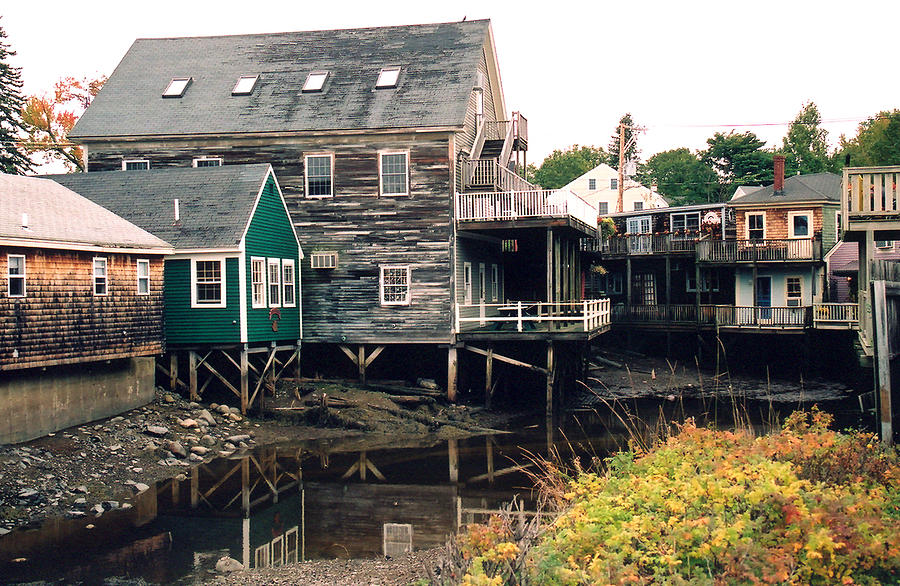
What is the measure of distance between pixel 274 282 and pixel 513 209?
306 inches

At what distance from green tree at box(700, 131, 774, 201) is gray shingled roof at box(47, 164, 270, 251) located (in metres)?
55.7

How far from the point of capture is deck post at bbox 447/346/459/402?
94.8 feet

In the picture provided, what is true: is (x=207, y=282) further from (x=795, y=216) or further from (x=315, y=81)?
(x=795, y=216)

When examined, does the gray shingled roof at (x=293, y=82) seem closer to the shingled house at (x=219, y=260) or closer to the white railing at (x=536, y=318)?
the shingled house at (x=219, y=260)

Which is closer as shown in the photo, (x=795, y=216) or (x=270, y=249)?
(x=270, y=249)

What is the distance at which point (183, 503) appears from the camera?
18.1m

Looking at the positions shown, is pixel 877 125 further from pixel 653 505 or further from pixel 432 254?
pixel 653 505

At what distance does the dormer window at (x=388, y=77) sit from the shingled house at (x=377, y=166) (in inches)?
2.9

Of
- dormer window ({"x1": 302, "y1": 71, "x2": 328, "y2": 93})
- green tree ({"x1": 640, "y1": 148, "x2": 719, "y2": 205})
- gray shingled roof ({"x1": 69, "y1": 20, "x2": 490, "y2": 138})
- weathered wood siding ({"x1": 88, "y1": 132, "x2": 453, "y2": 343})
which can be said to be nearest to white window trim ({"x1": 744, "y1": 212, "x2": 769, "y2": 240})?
gray shingled roof ({"x1": 69, "y1": 20, "x2": 490, "y2": 138})

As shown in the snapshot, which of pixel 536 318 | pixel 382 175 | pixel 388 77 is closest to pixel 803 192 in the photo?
pixel 536 318

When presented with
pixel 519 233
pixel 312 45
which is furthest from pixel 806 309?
pixel 312 45

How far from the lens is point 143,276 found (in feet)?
81.3

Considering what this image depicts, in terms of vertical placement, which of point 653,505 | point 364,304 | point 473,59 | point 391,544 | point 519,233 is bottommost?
point 391,544

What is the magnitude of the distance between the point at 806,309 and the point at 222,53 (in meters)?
24.7
